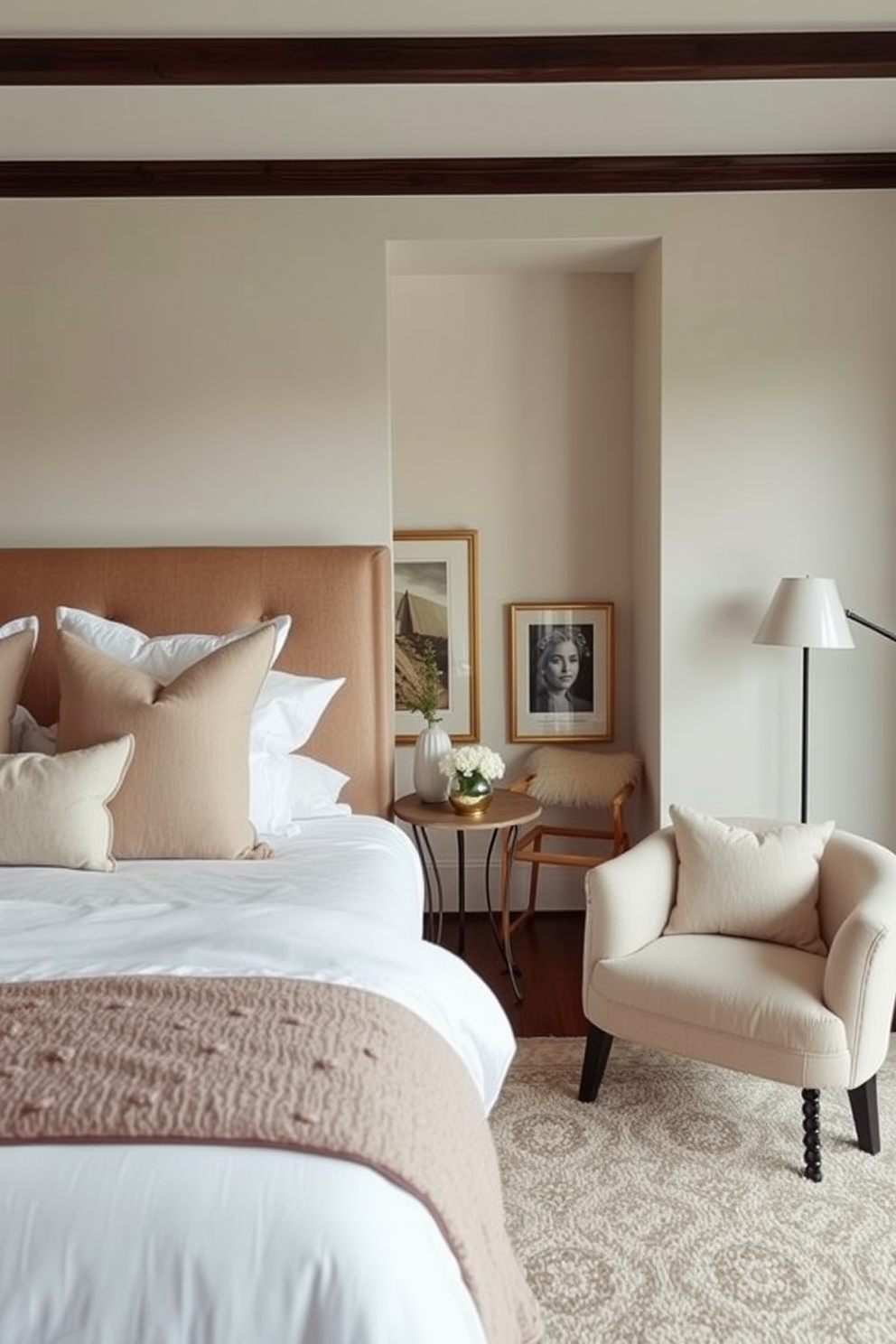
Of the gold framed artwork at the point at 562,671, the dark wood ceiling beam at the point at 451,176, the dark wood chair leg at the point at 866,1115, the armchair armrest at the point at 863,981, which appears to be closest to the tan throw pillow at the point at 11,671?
the dark wood ceiling beam at the point at 451,176

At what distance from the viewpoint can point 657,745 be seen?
375cm

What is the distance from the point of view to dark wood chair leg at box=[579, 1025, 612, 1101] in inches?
111

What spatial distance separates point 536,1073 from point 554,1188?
1.77 ft

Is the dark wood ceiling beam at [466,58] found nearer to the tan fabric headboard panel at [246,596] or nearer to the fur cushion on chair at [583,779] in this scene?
the tan fabric headboard panel at [246,596]

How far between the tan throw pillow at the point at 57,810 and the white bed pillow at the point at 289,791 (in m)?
0.49

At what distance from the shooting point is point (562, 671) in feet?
13.7

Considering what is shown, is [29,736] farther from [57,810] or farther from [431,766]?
[431,766]

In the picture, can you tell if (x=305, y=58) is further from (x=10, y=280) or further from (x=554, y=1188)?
(x=554, y=1188)

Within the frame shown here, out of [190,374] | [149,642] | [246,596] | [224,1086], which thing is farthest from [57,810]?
[190,374]

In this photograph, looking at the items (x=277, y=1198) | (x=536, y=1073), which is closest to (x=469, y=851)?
(x=536, y=1073)

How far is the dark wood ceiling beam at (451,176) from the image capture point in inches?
135

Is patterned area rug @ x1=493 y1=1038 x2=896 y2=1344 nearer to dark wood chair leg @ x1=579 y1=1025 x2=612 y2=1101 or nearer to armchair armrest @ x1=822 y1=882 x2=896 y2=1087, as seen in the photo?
dark wood chair leg @ x1=579 y1=1025 x2=612 y2=1101

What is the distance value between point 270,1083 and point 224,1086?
2.3 inches

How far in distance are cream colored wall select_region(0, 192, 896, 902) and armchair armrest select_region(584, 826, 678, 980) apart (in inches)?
34.4
